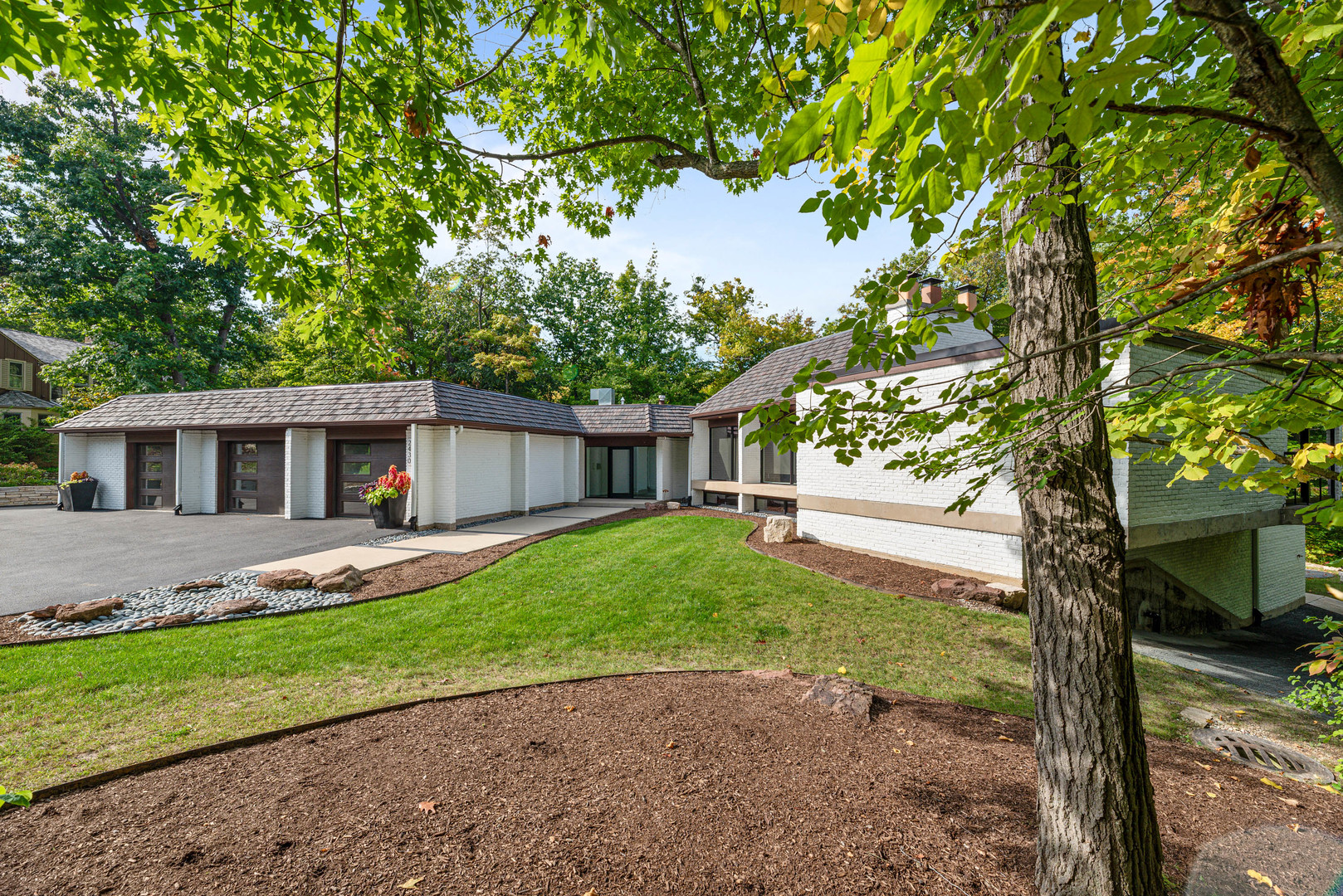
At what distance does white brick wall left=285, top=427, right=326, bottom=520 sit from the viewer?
1518cm

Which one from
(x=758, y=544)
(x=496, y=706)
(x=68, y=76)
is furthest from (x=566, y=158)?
(x=758, y=544)

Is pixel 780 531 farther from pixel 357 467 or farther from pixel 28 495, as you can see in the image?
pixel 28 495

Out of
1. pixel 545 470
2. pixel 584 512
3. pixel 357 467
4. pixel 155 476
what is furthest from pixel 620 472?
pixel 155 476

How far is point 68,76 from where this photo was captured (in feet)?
9.84

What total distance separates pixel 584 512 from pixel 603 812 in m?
15.1

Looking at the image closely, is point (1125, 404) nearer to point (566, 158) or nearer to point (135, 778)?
point (135, 778)

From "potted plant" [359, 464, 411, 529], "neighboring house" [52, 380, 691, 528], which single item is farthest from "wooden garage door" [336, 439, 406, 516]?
"potted plant" [359, 464, 411, 529]

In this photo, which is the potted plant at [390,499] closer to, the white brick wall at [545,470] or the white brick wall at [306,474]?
the white brick wall at [306,474]

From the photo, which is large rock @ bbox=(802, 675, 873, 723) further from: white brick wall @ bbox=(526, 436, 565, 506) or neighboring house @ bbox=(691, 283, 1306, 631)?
white brick wall @ bbox=(526, 436, 565, 506)

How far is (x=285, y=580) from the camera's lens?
806 centimetres

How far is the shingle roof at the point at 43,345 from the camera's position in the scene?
2944 centimetres

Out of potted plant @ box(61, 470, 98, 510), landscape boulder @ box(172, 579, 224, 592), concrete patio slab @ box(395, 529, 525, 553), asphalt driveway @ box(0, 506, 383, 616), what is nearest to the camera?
landscape boulder @ box(172, 579, 224, 592)

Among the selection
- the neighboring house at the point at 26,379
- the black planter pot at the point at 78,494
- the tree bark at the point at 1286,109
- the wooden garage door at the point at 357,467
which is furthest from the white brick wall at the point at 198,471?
the tree bark at the point at 1286,109

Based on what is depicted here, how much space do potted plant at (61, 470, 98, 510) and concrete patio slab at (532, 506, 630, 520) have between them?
15.6 m
